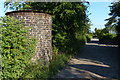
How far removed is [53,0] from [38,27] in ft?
12.1

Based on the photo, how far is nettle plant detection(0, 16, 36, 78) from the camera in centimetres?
386

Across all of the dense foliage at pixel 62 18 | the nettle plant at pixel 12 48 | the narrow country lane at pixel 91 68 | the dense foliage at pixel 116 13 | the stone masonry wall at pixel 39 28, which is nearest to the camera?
the nettle plant at pixel 12 48

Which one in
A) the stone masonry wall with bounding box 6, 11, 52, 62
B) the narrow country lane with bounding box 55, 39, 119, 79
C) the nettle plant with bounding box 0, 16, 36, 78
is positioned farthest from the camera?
the stone masonry wall with bounding box 6, 11, 52, 62

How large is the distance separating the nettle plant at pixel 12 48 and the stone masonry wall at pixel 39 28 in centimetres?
166

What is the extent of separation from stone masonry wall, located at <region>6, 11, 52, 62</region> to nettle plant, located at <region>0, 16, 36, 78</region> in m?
1.66

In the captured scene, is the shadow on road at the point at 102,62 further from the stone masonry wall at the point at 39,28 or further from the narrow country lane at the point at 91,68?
the stone masonry wall at the point at 39,28

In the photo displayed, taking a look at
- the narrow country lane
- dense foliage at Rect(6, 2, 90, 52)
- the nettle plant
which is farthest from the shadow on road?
the nettle plant

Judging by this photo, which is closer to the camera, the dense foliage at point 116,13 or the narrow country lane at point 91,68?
the narrow country lane at point 91,68

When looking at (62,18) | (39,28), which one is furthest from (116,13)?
(39,28)

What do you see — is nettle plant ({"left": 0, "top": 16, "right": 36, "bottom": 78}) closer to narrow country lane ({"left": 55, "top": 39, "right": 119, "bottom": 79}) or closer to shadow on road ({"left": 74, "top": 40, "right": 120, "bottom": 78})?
narrow country lane ({"left": 55, "top": 39, "right": 119, "bottom": 79})

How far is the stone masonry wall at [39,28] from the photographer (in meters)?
5.95

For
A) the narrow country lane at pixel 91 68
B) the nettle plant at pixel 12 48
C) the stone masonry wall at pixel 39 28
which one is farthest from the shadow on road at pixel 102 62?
the nettle plant at pixel 12 48

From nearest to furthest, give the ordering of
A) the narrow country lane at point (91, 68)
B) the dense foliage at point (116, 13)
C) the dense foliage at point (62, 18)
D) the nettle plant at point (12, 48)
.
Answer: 1. the nettle plant at point (12, 48)
2. the narrow country lane at point (91, 68)
3. the dense foliage at point (62, 18)
4. the dense foliage at point (116, 13)

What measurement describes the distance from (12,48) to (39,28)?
2284 mm
